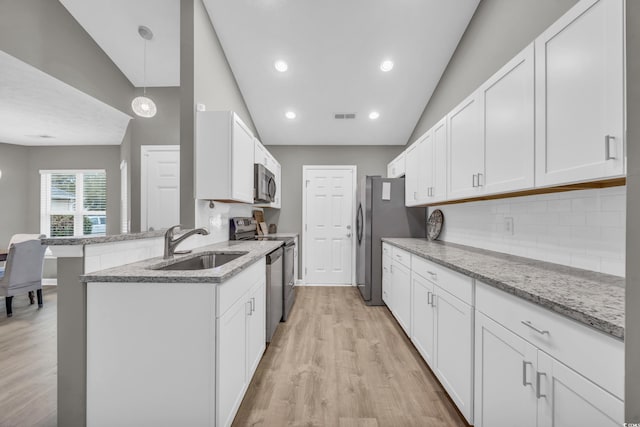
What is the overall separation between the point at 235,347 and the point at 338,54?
10.6 feet

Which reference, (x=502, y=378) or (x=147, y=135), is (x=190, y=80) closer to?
(x=147, y=135)

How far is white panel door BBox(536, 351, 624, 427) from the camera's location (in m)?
0.72

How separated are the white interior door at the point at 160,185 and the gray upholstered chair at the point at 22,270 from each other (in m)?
2.01

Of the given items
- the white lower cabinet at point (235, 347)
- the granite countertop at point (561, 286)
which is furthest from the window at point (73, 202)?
the granite countertop at point (561, 286)

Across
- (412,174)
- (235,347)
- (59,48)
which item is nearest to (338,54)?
(412,174)

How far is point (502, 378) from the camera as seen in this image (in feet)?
3.79

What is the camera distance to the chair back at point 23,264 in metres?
3.09

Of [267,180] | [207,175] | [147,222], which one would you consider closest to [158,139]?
[207,175]

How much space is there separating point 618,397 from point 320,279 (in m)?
4.27

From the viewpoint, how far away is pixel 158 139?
238 centimetres

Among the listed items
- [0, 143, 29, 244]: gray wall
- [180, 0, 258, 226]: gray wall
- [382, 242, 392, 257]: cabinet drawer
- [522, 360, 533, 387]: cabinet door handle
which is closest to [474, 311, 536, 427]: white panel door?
[522, 360, 533, 387]: cabinet door handle

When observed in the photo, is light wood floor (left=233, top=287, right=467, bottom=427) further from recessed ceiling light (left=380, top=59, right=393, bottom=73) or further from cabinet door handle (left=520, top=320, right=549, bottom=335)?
recessed ceiling light (left=380, top=59, right=393, bottom=73)

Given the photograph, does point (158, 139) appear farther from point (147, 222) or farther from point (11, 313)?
point (11, 313)

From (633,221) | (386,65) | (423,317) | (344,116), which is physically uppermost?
(386,65)
